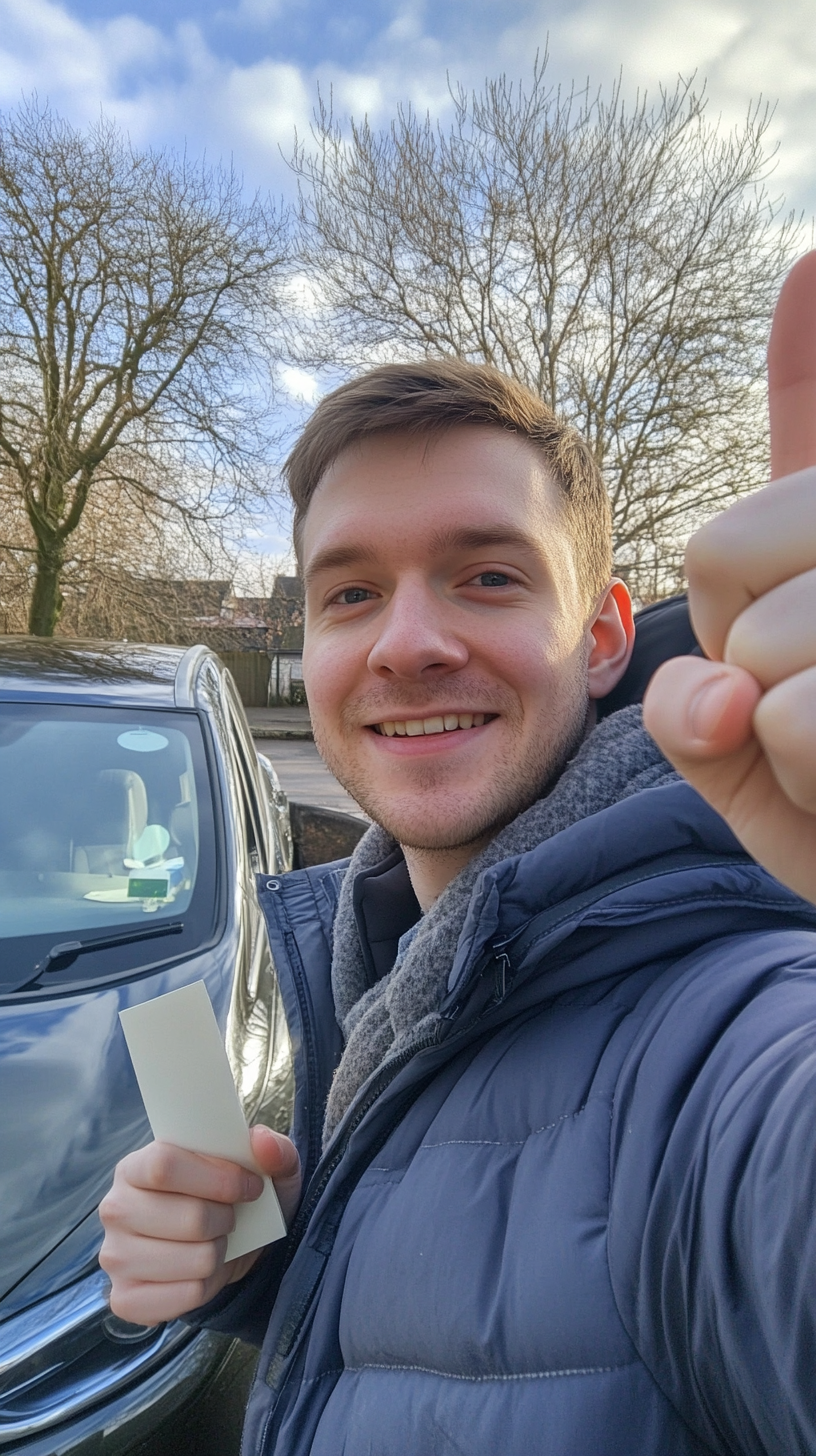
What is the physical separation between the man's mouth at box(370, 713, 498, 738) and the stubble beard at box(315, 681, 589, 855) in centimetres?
4

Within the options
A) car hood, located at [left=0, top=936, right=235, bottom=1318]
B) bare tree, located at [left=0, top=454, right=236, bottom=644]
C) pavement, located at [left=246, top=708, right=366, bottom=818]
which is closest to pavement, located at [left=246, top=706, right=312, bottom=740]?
pavement, located at [left=246, top=708, right=366, bottom=818]

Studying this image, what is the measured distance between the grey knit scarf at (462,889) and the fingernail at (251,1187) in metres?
0.10

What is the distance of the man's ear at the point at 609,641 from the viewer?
134 centimetres

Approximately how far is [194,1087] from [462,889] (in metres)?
0.37

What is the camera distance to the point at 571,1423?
23.6 inches

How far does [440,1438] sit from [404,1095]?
0.93 feet

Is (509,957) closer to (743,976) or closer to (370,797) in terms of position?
(743,976)

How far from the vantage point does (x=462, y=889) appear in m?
1.03

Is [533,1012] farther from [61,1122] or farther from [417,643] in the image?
[61,1122]

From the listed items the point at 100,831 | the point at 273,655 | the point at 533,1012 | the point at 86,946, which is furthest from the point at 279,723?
the point at 533,1012

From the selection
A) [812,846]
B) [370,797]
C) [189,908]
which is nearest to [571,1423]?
[812,846]

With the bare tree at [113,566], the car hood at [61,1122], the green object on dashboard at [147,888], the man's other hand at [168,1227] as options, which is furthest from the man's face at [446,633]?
the bare tree at [113,566]

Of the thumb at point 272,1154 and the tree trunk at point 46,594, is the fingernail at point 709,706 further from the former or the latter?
the tree trunk at point 46,594

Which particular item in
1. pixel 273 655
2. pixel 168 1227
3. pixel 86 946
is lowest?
pixel 168 1227
